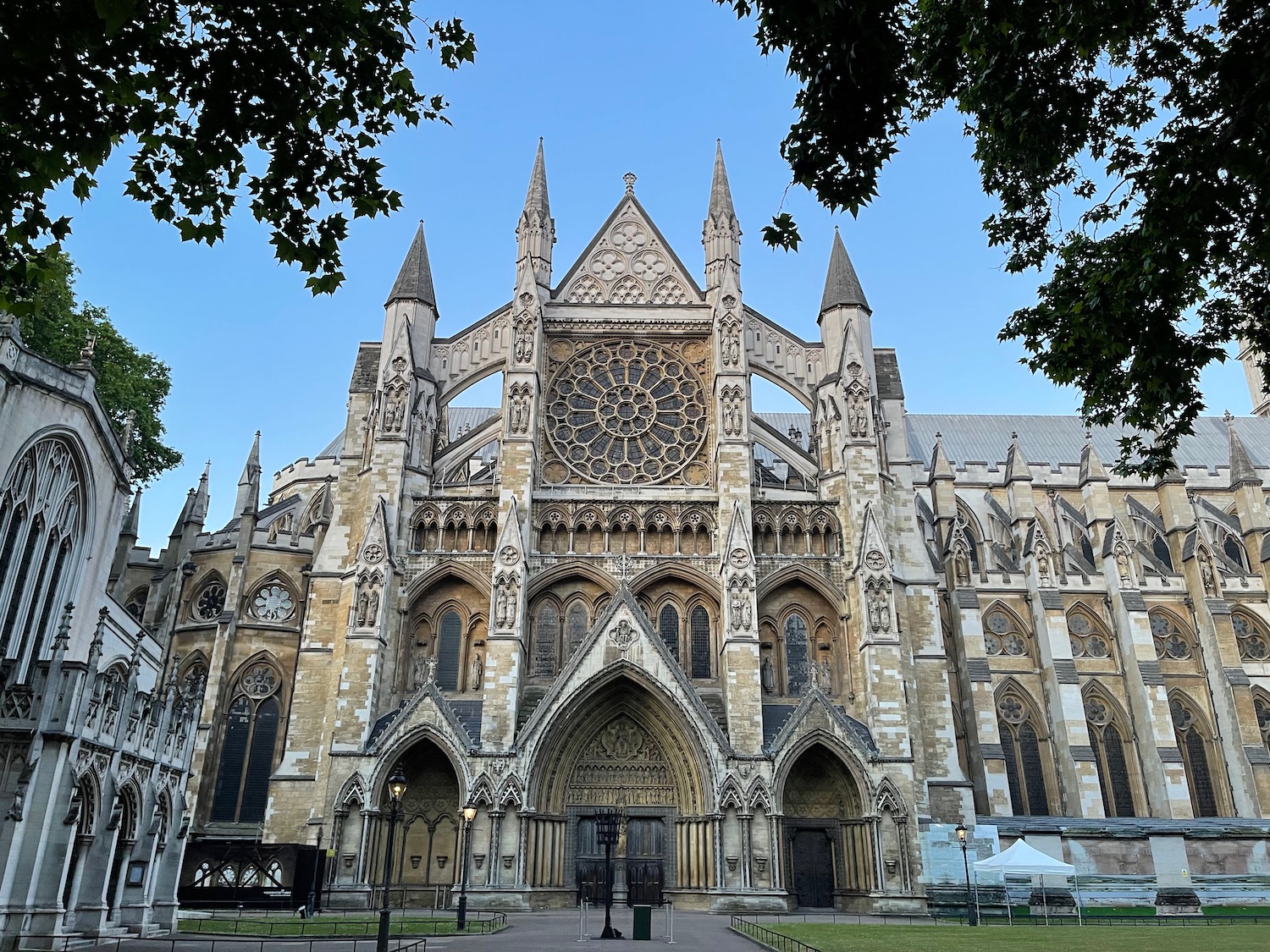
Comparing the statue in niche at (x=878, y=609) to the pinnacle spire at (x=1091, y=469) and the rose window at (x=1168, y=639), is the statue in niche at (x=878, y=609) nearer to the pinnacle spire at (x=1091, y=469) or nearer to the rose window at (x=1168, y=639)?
the rose window at (x=1168, y=639)

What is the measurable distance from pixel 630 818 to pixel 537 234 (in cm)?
2037

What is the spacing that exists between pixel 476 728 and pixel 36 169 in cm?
2230

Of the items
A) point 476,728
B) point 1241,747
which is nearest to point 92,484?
point 476,728

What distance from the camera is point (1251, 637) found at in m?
41.7

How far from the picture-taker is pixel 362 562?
28734 mm

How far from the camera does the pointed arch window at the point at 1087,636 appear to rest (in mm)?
40156

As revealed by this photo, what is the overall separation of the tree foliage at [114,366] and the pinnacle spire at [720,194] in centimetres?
2013

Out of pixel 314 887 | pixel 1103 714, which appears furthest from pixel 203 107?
pixel 1103 714

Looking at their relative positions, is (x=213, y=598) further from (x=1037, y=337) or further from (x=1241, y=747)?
(x=1241, y=747)

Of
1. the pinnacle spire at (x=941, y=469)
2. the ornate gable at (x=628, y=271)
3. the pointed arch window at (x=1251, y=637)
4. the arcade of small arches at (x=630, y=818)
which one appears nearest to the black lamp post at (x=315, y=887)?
the arcade of small arches at (x=630, y=818)

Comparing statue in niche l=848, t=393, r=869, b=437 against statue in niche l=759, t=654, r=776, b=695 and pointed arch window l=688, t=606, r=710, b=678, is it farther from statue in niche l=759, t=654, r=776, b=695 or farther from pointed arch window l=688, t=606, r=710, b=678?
statue in niche l=759, t=654, r=776, b=695

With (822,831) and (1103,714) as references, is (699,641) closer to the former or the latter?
(822,831)

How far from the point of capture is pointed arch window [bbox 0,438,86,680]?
1816 centimetres

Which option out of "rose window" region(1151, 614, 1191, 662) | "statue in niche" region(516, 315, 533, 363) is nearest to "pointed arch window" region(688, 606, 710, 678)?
"statue in niche" region(516, 315, 533, 363)
